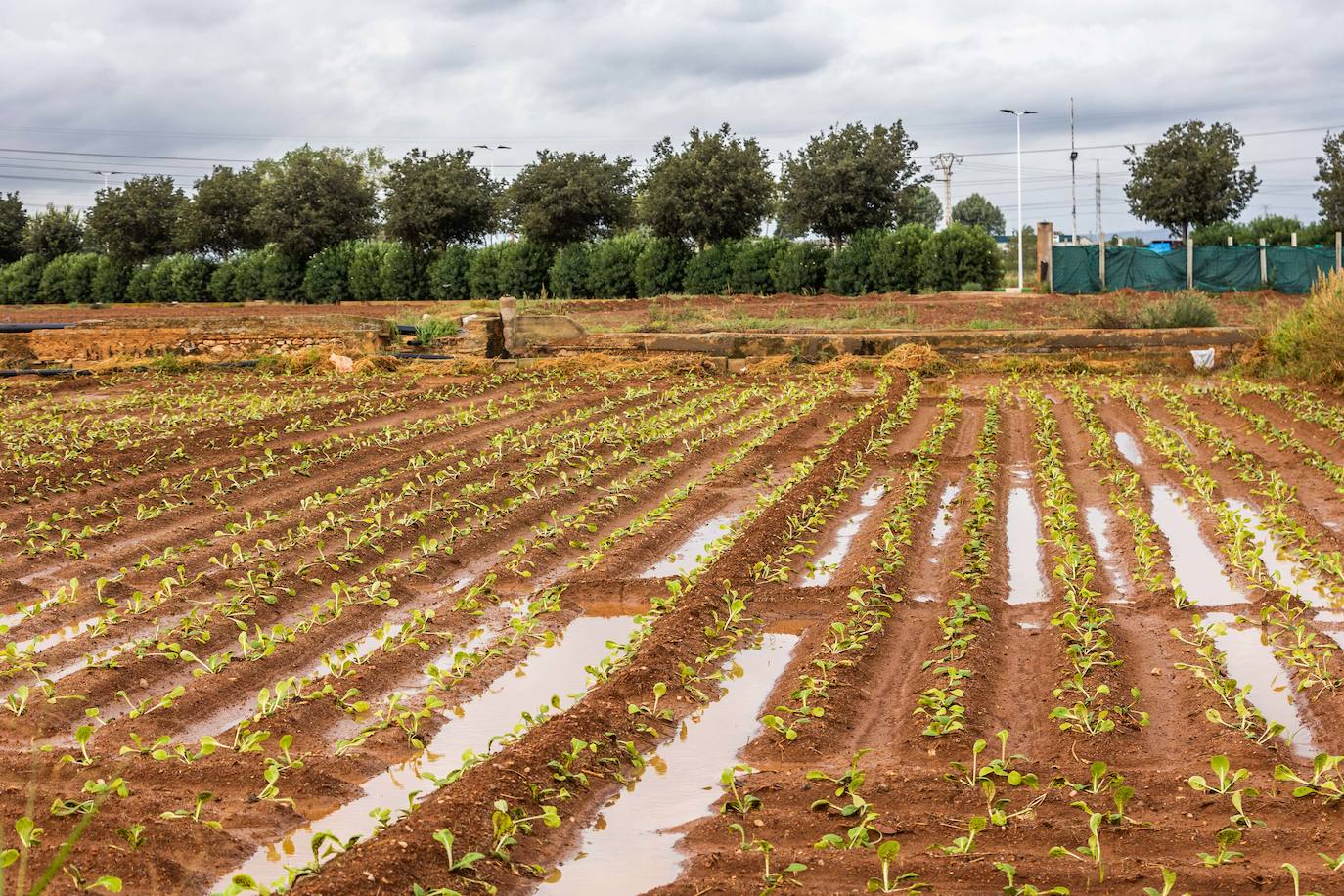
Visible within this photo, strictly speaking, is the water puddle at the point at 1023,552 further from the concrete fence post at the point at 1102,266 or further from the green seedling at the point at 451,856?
the concrete fence post at the point at 1102,266

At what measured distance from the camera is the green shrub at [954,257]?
118 ft

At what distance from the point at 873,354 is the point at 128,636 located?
16615 millimetres

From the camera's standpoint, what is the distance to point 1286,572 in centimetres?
816

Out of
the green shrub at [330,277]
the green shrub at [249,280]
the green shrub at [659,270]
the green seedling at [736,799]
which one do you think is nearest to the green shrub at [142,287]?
the green shrub at [249,280]

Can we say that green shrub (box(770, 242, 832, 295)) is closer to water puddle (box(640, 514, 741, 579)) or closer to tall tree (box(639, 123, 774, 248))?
tall tree (box(639, 123, 774, 248))

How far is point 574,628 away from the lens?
743cm

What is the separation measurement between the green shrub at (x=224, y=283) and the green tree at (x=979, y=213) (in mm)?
69772

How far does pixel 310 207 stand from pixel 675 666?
4202 cm

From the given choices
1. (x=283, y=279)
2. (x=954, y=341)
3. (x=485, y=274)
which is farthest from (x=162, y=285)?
(x=954, y=341)

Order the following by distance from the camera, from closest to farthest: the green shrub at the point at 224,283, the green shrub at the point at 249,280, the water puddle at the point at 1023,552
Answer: the water puddle at the point at 1023,552, the green shrub at the point at 249,280, the green shrub at the point at 224,283

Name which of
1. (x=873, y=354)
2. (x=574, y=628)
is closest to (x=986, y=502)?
(x=574, y=628)

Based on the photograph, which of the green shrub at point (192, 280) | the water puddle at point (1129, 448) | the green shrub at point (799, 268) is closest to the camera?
the water puddle at point (1129, 448)

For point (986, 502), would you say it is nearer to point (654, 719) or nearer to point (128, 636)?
point (654, 719)

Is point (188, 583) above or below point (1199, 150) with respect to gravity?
below
